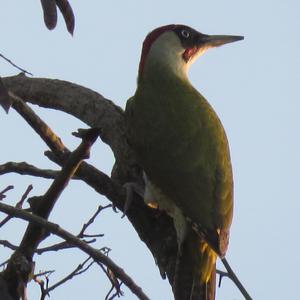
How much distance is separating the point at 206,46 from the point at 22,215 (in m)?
4.23

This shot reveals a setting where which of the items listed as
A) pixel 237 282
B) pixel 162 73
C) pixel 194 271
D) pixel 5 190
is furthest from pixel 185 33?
pixel 237 282

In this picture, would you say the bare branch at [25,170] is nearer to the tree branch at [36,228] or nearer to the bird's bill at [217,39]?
the tree branch at [36,228]

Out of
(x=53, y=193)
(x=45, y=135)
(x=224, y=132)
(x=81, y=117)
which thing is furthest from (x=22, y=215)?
(x=224, y=132)

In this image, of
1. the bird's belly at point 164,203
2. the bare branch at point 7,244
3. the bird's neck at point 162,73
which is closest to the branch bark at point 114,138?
the bird's belly at point 164,203

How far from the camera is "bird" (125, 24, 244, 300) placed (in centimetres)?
447

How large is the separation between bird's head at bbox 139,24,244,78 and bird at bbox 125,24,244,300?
23 centimetres

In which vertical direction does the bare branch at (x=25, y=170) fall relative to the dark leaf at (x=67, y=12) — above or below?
below

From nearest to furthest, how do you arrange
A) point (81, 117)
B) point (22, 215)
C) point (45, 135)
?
point (22, 215)
point (45, 135)
point (81, 117)

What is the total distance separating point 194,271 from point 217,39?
308cm

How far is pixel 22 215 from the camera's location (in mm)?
3088

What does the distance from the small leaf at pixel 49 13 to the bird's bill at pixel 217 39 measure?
3.91 m

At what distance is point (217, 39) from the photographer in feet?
22.9

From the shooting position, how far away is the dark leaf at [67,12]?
3250mm

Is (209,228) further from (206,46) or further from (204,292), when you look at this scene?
(206,46)
